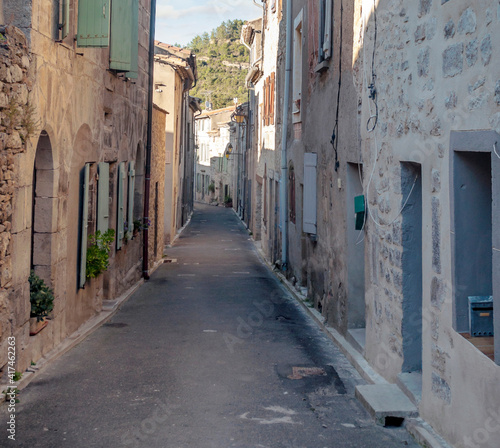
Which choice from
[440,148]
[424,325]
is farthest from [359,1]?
[424,325]

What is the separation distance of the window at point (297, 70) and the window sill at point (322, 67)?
2656 millimetres

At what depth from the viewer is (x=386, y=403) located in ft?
16.9

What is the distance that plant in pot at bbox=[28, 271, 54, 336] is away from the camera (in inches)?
248

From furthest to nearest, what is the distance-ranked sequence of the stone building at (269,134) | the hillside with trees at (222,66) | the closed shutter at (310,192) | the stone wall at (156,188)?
the hillside with trees at (222,66), the stone building at (269,134), the stone wall at (156,188), the closed shutter at (310,192)

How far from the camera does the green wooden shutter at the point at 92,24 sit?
24.6 ft

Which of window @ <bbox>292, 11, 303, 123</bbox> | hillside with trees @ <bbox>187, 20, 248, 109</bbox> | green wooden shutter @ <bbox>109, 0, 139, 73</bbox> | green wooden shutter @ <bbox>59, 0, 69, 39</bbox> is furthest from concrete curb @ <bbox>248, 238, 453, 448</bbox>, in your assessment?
hillside with trees @ <bbox>187, 20, 248, 109</bbox>

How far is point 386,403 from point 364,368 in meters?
1.25

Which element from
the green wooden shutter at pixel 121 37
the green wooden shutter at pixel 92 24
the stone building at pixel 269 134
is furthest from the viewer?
the stone building at pixel 269 134

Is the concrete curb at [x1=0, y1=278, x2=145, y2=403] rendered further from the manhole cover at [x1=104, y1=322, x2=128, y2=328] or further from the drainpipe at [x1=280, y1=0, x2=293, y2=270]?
the drainpipe at [x1=280, y1=0, x2=293, y2=270]

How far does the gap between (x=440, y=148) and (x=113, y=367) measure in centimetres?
393

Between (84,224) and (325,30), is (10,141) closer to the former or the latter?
(84,224)

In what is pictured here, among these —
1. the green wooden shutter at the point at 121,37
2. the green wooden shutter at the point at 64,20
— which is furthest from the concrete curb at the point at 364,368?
the green wooden shutter at the point at 121,37

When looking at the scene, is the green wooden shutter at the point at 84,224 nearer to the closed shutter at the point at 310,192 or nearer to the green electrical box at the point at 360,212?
the green electrical box at the point at 360,212

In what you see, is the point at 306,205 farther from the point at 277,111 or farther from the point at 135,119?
the point at 277,111
